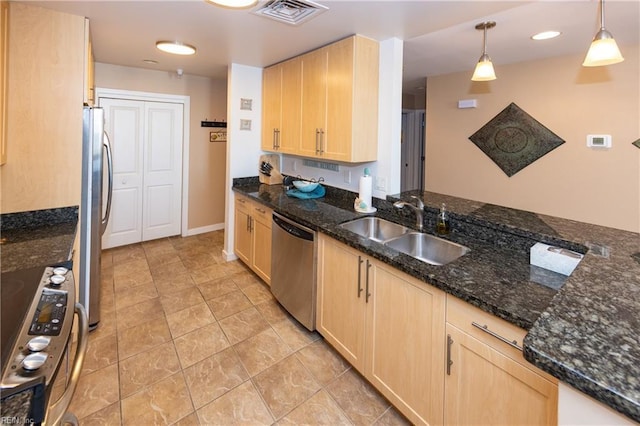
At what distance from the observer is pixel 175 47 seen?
283 centimetres

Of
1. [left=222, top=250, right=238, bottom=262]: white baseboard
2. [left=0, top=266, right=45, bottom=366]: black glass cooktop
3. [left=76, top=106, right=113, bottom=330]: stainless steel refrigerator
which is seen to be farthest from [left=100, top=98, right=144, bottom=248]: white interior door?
[left=0, top=266, right=45, bottom=366]: black glass cooktop

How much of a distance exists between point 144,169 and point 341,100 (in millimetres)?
3040

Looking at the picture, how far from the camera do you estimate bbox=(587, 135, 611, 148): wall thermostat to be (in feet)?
9.69

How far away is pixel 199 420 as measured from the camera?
66.3 inches

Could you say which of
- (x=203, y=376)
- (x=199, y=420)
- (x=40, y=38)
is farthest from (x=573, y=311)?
(x=40, y=38)

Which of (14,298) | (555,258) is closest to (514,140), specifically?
(555,258)

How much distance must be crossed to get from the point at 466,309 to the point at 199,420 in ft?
4.86

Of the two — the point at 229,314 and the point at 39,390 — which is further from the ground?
the point at 39,390

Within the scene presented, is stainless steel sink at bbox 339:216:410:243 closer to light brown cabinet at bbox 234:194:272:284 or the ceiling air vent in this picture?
light brown cabinet at bbox 234:194:272:284

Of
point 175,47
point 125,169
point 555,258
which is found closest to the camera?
point 555,258

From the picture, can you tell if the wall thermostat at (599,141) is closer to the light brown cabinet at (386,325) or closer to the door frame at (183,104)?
the light brown cabinet at (386,325)

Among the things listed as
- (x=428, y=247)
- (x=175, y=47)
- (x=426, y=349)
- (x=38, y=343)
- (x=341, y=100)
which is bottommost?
(x=426, y=349)

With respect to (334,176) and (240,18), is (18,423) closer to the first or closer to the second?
(240,18)

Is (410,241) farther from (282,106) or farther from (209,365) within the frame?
(282,106)
